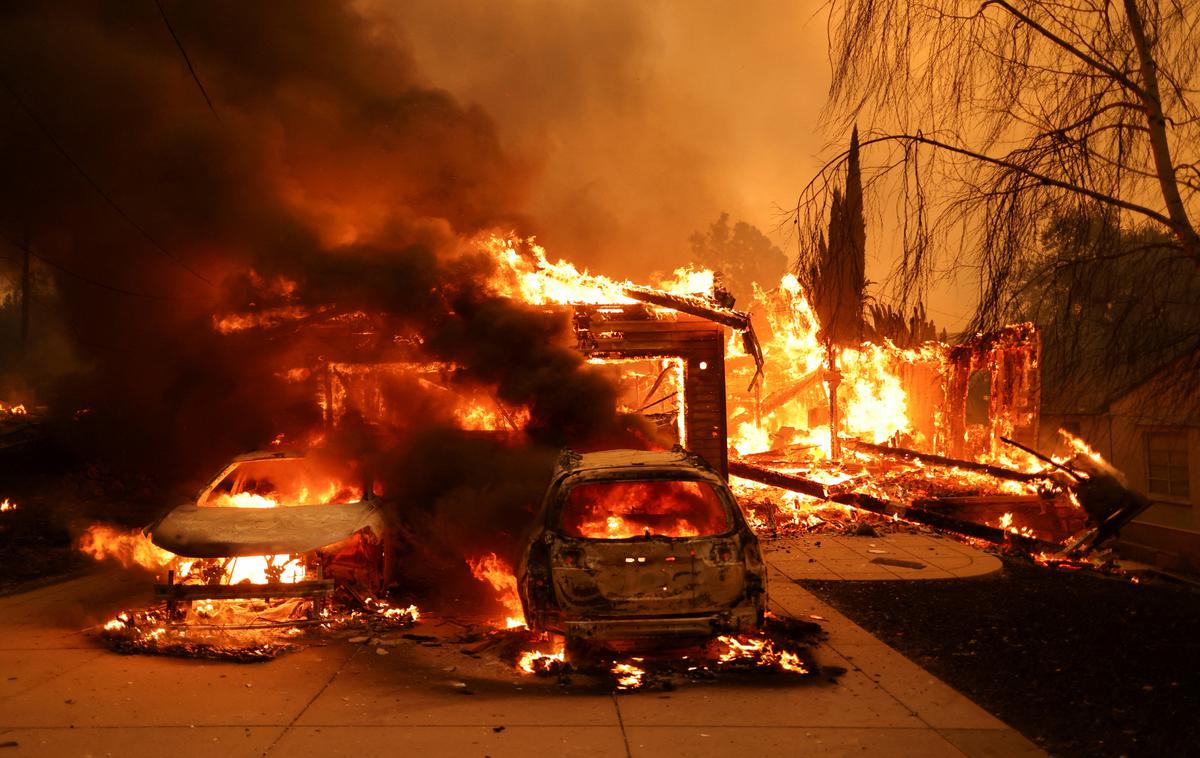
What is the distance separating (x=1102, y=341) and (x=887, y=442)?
1799 cm

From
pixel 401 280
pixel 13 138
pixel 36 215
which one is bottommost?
pixel 401 280

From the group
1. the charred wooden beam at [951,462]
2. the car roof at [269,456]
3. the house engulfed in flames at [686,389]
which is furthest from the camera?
the charred wooden beam at [951,462]

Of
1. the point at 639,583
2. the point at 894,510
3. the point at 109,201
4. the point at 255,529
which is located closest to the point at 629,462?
the point at 639,583

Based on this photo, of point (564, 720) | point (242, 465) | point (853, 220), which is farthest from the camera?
point (242, 465)

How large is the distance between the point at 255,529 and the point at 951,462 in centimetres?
1256

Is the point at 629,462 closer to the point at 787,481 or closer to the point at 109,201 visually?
the point at 787,481

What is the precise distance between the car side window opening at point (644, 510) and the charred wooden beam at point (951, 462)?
→ 758cm

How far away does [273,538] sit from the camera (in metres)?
6.25

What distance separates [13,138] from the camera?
15.2 metres

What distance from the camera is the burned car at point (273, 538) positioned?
6.14m

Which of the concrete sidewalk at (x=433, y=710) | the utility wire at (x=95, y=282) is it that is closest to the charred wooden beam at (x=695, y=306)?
the concrete sidewalk at (x=433, y=710)

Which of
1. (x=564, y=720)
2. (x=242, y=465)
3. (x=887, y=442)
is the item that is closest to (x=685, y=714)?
(x=564, y=720)

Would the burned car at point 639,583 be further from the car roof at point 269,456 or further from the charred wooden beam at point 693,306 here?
the charred wooden beam at point 693,306

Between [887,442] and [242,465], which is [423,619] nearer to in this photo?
[242,465]
